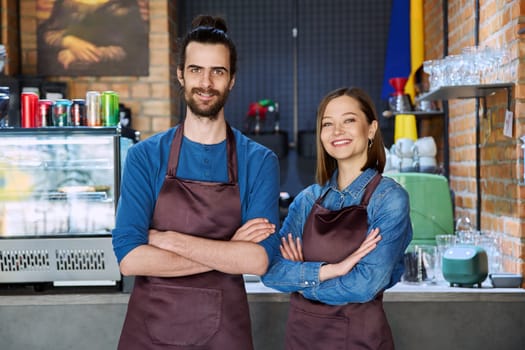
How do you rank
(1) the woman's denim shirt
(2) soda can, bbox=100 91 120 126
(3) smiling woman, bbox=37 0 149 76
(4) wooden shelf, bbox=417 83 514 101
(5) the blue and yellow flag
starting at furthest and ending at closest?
(5) the blue and yellow flag
(3) smiling woman, bbox=37 0 149 76
(4) wooden shelf, bbox=417 83 514 101
(2) soda can, bbox=100 91 120 126
(1) the woman's denim shirt

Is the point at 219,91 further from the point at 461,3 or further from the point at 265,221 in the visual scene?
the point at 461,3

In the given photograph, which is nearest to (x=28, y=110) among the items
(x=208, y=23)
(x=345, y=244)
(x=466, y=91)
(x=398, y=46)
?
(x=208, y=23)

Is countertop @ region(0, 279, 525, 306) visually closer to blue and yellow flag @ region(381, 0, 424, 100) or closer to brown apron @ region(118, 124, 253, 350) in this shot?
brown apron @ region(118, 124, 253, 350)

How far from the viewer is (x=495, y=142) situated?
3.01 m

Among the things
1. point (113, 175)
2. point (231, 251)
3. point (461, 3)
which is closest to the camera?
point (231, 251)

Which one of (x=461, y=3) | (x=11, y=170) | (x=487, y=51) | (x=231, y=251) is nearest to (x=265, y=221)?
(x=231, y=251)

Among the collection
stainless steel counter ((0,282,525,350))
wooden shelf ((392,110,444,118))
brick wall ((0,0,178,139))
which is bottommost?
stainless steel counter ((0,282,525,350))

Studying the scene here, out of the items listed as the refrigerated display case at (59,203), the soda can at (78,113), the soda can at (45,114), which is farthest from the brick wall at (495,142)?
the soda can at (45,114)

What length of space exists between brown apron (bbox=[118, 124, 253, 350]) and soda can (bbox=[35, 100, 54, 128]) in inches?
35.5

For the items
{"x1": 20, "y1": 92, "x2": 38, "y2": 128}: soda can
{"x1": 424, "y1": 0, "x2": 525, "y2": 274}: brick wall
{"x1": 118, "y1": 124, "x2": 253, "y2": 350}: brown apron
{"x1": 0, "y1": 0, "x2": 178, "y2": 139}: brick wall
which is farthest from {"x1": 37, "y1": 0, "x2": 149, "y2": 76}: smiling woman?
{"x1": 118, "y1": 124, "x2": 253, "y2": 350}: brown apron

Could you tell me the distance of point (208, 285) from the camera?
195cm

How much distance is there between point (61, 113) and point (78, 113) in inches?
2.5

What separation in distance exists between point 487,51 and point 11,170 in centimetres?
194

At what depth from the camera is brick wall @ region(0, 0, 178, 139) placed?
15.8 feet
